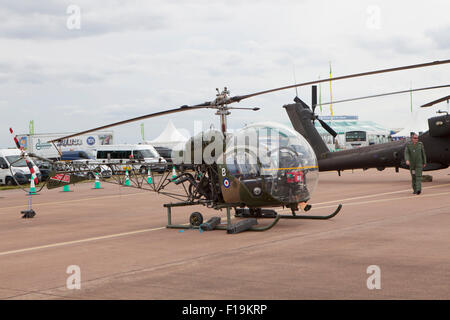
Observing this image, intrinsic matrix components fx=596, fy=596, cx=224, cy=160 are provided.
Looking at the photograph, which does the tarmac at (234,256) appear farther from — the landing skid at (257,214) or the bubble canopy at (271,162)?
the bubble canopy at (271,162)

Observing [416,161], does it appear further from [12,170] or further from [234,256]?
[12,170]

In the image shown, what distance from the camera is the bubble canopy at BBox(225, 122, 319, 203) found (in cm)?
1060

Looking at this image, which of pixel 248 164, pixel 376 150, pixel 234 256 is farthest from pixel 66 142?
pixel 234 256

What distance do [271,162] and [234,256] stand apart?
8.52ft

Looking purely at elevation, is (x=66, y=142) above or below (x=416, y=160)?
above

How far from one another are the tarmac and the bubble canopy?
78cm

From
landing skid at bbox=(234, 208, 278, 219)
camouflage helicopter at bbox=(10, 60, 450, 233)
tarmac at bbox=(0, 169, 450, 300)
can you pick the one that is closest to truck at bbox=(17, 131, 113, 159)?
tarmac at bbox=(0, 169, 450, 300)

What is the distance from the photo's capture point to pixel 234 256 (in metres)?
8.44

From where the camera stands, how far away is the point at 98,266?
26.4ft

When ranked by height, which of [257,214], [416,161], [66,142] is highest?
[66,142]

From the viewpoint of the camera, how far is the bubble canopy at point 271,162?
1060 centimetres

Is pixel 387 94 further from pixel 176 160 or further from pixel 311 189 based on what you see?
pixel 176 160

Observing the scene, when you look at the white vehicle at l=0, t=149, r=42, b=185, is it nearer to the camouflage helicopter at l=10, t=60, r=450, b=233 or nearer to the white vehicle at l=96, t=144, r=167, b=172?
the white vehicle at l=96, t=144, r=167, b=172
